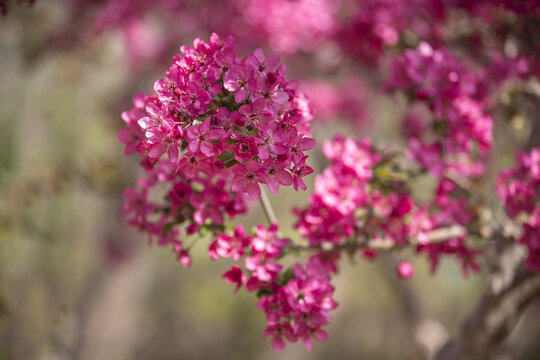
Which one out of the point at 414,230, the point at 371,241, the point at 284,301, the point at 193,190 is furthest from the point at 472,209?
the point at 193,190

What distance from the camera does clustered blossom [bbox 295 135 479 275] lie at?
69.7 inches

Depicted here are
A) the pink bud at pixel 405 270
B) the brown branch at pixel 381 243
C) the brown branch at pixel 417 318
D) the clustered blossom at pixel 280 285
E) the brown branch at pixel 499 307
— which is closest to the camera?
the clustered blossom at pixel 280 285

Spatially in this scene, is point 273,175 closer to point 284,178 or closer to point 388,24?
point 284,178

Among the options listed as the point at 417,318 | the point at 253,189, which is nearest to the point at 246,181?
the point at 253,189

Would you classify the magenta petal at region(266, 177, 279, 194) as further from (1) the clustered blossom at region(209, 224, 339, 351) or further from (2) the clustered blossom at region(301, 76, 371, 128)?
(2) the clustered blossom at region(301, 76, 371, 128)

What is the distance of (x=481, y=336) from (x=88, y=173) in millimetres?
3200

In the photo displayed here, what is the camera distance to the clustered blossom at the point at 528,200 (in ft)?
5.99

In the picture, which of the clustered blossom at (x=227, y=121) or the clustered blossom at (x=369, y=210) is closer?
the clustered blossom at (x=227, y=121)

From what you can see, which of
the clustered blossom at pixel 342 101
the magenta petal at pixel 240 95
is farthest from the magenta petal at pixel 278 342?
the clustered blossom at pixel 342 101

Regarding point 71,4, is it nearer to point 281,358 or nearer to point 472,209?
point 472,209

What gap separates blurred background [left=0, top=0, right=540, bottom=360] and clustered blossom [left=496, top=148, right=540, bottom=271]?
80cm

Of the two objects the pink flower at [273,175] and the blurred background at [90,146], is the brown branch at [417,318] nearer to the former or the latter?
the blurred background at [90,146]

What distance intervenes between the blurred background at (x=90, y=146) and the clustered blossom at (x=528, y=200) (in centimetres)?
80

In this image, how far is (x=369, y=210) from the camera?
6.22 feet
